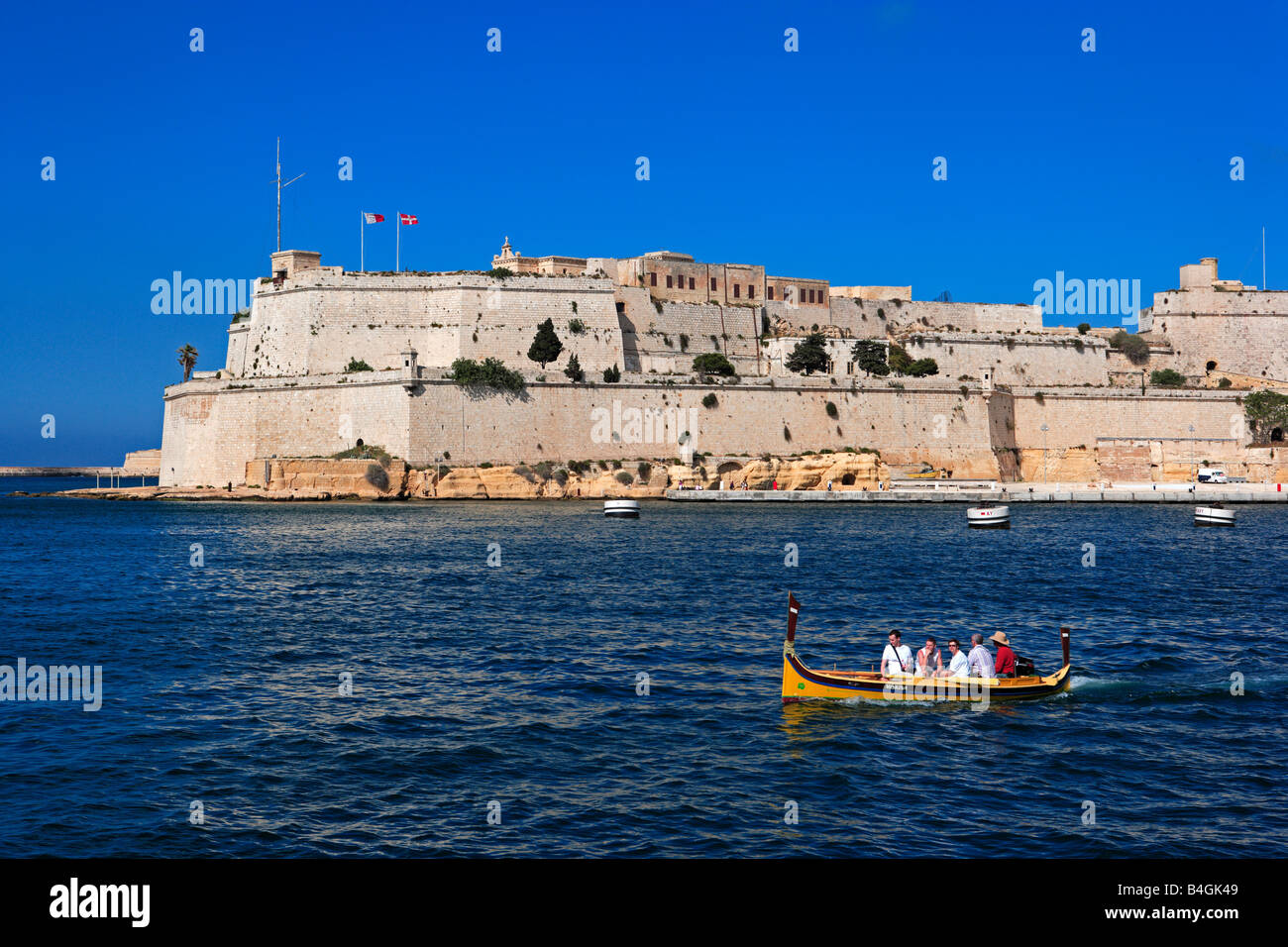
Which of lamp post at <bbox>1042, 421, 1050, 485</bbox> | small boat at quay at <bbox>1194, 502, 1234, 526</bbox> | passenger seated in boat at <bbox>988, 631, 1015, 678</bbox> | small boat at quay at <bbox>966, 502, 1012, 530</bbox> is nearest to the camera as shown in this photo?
passenger seated in boat at <bbox>988, 631, 1015, 678</bbox>

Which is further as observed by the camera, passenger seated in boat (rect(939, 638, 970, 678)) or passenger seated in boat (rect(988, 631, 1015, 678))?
passenger seated in boat (rect(988, 631, 1015, 678))

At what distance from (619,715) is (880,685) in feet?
10.1

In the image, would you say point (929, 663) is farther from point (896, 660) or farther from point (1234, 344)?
point (1234, 344)

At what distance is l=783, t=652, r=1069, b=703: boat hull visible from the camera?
13.7 metres

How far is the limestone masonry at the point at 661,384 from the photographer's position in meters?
48.7

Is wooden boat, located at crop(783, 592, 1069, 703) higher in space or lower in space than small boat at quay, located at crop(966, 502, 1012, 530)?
lower

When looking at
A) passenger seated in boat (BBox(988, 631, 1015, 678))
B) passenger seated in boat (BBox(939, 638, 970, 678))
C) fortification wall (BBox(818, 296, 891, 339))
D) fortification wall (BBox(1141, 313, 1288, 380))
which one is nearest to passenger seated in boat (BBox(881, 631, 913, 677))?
passenger seated in boat (BBox(939, 638, 970, 678))

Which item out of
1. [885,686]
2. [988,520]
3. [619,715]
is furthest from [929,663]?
[988,520]

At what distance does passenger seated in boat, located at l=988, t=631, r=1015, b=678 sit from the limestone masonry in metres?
35.2

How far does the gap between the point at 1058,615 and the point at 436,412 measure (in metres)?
31.0

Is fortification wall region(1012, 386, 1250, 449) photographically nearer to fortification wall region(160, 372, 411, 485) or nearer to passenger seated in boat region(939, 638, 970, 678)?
fortification wall region(160, 372, 411, 485)

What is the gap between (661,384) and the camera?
5097 centimetres

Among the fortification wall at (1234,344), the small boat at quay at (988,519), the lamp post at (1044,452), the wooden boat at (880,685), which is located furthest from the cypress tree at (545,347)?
the wooden boat at (880,685)

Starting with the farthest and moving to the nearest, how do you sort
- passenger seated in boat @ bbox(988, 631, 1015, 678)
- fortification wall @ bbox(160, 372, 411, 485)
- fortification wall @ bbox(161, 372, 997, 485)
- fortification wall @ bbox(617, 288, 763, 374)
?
fortification wall @ bbox(617, 288, 763, 374)
fortification wall @ bbox(161, 372, 997, 485)
fortification wall @ bbox(160, 372, 411, 485)
passenger seated in boat @ bbox(988, 631, 1015, 678)
